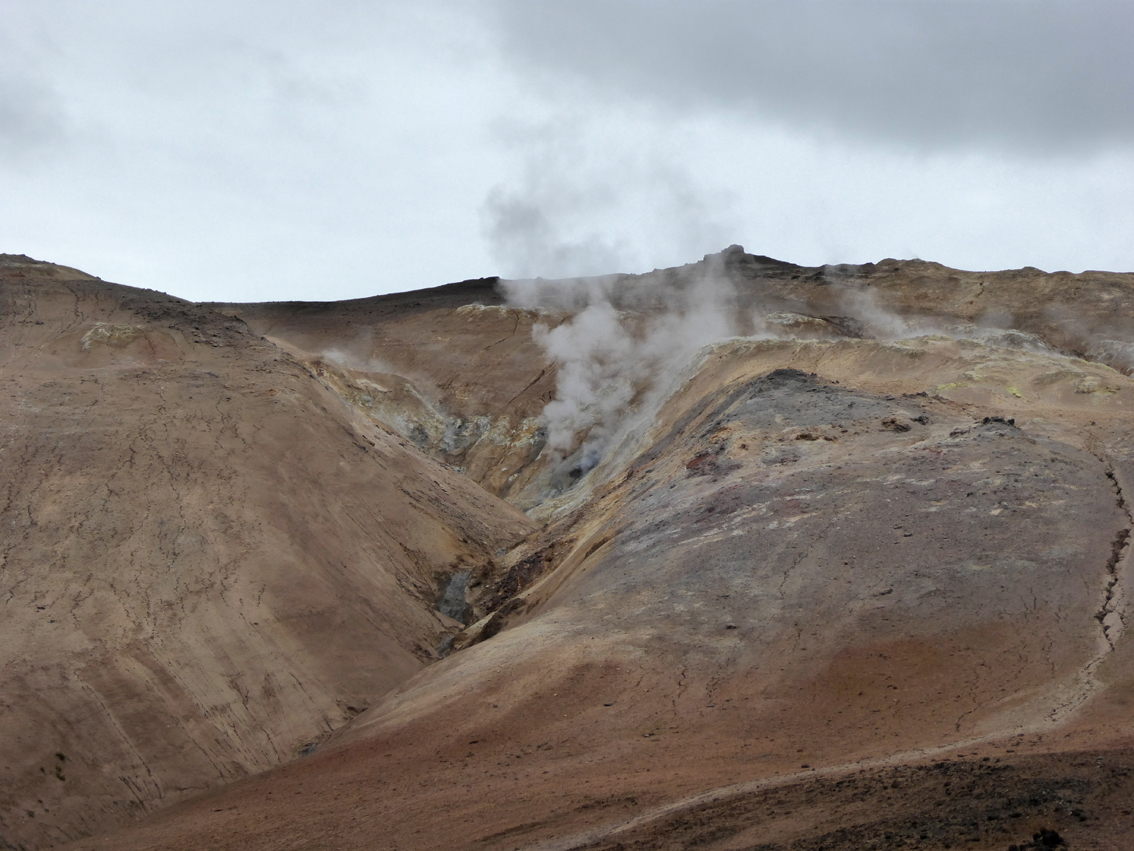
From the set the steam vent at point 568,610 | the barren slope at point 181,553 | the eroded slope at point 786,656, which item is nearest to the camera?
the eroded slope at point 786,656

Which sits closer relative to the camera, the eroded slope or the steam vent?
the eroded slope

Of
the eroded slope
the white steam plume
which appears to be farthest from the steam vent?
the white steam plume

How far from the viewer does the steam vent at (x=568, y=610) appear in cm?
1052

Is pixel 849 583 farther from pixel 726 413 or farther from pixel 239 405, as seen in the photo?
pixel 239 405

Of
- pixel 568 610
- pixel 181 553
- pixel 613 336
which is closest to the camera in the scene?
pixel 568 610

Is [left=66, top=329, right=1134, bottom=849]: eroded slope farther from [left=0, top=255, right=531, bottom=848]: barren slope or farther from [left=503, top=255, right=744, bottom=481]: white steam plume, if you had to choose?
[left=503, top=255, right=744, bottom=481]: white steam plume

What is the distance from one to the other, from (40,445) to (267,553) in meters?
4.98

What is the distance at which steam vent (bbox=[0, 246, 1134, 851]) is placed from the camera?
34.5 feet

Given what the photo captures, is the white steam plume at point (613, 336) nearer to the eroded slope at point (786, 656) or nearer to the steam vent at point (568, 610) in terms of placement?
the steam vent at point (568, 610)

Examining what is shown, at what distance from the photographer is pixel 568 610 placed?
656 inches

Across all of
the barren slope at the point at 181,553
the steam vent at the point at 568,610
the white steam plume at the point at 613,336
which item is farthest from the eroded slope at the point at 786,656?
the white steam plume at the point at 613,336

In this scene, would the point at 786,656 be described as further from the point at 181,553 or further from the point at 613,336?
the point at 613,336

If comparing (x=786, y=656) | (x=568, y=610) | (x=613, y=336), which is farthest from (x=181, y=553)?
(x=613, y=336)

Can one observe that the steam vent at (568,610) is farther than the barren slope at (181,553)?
No
